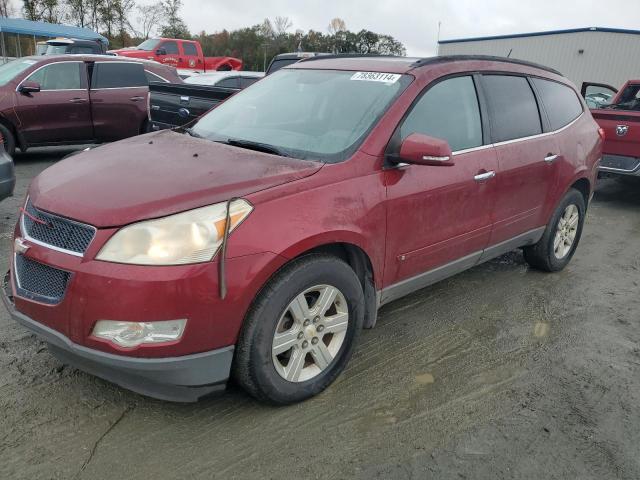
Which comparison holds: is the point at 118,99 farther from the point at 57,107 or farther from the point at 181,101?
the point at 181,101

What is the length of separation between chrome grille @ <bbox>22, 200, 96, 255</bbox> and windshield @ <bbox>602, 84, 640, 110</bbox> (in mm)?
8809

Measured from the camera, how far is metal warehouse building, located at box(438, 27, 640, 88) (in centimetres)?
2756

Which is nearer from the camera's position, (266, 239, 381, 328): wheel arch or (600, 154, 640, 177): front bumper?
(266, 239, 381, 328): wheel arch

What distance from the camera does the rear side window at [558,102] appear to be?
4.52 metres

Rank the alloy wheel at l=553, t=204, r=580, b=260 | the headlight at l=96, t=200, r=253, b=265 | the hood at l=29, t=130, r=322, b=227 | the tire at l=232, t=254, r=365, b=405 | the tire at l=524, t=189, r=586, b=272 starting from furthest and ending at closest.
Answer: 1. the alloy wheel at l=553, t=204, r=580, b=260
2. the tire at l=524, t=189, r=586, b=272
3. the tire at l=232, t=254, r=365, b=405
4. the hood at l=29, t=130, r=322, b=227
5. the headlight at l=96, t=200, r=253, b=265

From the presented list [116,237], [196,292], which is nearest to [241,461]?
[196,292]

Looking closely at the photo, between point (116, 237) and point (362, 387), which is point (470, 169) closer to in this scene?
point (362, 387)

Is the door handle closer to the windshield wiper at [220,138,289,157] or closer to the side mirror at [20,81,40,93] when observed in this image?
the windshield wiper at [220,138,289,157]

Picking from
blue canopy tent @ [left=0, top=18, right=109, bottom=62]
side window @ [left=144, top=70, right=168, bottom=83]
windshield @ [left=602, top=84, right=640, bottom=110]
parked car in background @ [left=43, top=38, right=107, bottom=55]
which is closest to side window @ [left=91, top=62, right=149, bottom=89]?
side window @ [left=144, top=70, right=168, bottom=83]

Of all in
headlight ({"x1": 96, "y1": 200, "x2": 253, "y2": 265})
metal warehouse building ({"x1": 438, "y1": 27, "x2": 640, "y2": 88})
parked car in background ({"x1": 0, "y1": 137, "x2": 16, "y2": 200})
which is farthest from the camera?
metal warehouse building ({"x1": 438, "y1": 27, "x2": 640, "y2": 88})

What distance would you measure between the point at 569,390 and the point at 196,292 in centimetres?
217

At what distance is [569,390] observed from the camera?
122 inches

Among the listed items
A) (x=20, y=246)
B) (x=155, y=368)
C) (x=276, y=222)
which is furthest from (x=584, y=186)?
(x=20, y=246)

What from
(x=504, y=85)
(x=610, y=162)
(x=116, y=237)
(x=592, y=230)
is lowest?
(x=592, y=230)
